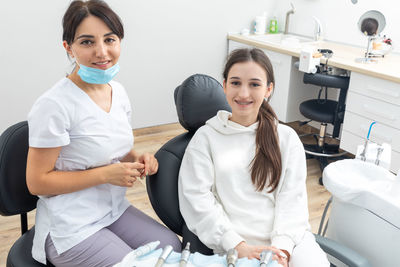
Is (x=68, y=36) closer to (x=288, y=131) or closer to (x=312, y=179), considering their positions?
(x=288, y=131)

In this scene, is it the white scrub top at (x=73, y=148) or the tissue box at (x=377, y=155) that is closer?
the white scrub top at (x=73, y=148)

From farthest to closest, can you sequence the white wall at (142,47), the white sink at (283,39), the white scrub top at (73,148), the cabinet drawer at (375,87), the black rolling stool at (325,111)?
the white sink at (283,39), the white wall at (142,47), the black rolling stool at (325,111), the cabinet drawer at (375,87), the white scrub top at (73,148)

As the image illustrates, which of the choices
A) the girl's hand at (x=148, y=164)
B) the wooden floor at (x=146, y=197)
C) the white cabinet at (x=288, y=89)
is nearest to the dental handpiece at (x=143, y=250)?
the girl's hand at (x=148, y=164)

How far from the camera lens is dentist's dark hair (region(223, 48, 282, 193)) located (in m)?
1.24

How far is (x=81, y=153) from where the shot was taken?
1130 millimetres

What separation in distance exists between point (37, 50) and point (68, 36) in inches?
73.5

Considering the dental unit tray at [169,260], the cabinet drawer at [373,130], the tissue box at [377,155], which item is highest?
the tissue box at [377,155]

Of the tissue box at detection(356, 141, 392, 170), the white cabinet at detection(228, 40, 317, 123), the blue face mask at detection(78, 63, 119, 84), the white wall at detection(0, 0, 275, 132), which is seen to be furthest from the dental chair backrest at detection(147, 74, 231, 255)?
the white wall at detection(0, 0, 275, 132)

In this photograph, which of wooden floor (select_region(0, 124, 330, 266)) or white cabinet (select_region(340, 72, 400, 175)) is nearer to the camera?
wooden floor (select_region(0, 124, 330, 266))

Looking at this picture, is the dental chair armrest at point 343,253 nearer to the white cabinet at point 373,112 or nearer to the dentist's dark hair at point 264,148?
→ the dentist's dark hair at point 264,148

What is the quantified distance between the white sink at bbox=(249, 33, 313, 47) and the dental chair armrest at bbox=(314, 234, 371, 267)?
87.4 inches

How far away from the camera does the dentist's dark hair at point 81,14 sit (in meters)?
1.09

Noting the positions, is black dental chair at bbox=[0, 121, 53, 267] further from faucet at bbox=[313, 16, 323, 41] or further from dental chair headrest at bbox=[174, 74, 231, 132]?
faucet at bbox=[313, 16, 323, 41]

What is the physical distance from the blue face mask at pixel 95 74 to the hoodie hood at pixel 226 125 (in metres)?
0.35
